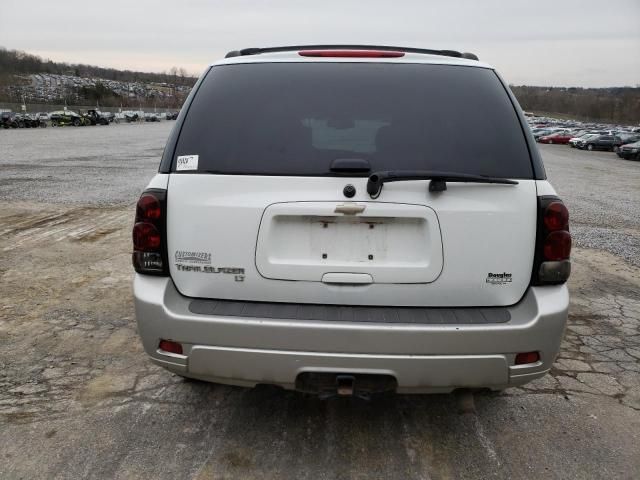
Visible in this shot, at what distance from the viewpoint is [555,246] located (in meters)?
2.34

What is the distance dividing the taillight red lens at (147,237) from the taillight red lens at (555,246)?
71.1 inches

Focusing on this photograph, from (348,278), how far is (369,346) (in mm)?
316

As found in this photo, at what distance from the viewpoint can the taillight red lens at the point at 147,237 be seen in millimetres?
2395

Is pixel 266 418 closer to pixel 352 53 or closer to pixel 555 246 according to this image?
pixel 555 246

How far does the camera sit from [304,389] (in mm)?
2373

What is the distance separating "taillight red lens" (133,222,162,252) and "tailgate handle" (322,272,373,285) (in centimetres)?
81

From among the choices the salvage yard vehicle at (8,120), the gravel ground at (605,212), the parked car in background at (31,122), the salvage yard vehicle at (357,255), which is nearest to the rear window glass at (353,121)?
the salvage yard vehicle at (357,255)

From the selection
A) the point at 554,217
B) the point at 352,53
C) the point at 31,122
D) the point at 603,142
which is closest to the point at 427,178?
the point at 554,217

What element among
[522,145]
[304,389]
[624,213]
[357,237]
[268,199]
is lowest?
[624,213]

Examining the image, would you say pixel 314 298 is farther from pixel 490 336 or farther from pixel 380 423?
pixel 380 423

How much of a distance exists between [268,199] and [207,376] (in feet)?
2.90

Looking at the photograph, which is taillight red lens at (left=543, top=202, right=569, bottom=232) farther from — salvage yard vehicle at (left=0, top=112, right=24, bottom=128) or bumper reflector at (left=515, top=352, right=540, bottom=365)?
salvage yard vehicle at (left=0, top=112, right=24, bottom=128)

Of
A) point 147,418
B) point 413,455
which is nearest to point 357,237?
point 413,455

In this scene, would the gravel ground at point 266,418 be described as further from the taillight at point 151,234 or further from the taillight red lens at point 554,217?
the taillight red lens at point 554,217
